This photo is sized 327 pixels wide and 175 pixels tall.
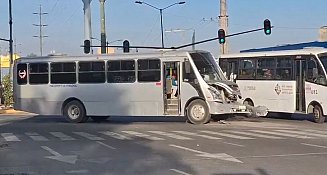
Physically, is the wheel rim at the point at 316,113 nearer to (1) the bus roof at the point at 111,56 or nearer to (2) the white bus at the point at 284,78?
(2) the white bus at the point at 284,78

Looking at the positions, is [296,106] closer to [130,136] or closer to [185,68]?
[185,68]

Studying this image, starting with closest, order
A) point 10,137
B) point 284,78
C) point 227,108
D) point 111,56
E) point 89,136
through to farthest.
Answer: point 10,137 → point 89,136 → point 227,108 → point 111,56 → point 284,78

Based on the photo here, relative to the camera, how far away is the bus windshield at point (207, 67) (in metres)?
22.4

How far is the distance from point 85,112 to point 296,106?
869 cm

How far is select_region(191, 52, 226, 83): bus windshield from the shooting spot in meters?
→ 22.4

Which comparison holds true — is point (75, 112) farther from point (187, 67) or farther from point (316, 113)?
point (316, 113)

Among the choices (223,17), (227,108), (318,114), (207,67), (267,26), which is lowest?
(318,114)

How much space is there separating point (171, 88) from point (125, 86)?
2.01 m

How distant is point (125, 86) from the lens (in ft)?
78.0

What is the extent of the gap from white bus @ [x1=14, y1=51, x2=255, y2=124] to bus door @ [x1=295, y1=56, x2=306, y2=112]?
2711mm

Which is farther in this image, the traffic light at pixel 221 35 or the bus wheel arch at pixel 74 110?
the traffic light at pixel 221 35

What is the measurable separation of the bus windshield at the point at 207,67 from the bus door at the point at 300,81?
3240 millimetres

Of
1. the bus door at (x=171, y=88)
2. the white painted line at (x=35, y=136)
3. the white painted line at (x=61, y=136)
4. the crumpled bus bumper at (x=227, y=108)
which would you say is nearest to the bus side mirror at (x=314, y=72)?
the crumpled bus bumper at (x=227, y=108)

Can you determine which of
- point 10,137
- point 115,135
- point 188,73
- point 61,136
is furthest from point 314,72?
point 10,137
